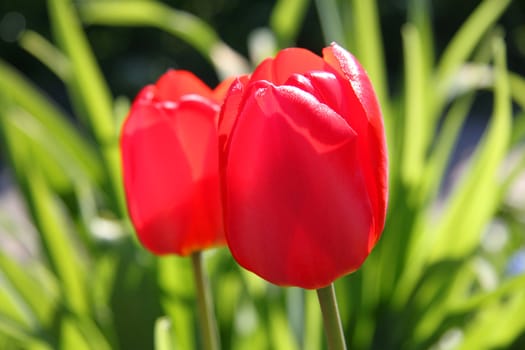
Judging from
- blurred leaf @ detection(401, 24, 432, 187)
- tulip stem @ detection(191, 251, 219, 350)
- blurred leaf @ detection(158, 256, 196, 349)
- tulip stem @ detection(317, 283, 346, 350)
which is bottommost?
tulip stem @ detection(317, 283, 346, 350)

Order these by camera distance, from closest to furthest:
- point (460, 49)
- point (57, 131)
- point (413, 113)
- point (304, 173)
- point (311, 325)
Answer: point (304, 173) < point (311, 325) < point (413, 113) < point (460, 49) < point (57, 131)

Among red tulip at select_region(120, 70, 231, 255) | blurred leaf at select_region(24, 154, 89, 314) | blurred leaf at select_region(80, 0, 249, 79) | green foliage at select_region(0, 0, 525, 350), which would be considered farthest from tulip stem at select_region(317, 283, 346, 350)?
blurred leaf at select_region(80, 0, 249, 79)

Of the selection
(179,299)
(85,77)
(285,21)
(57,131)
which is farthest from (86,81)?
(179,299)

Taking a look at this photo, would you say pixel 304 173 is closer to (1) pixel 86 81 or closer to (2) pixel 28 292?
(2) pixel 28 292

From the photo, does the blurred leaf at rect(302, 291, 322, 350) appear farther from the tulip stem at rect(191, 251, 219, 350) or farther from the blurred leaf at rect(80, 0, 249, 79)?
the blurred leaf at rect(80, 0, 249, 79)

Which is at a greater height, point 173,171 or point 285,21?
point 285,21

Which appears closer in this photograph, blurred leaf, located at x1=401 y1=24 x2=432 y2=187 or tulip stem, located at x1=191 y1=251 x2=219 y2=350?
tulip stem, located at x1=191 y1=251 x2=219 y2=350

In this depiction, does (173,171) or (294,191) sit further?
(173,171)

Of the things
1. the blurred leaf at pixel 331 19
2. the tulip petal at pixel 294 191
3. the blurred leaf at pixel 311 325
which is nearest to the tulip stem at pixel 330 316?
the tulip petal at pixel 294 191

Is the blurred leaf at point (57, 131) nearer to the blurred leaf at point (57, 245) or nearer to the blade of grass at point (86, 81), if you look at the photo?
the blade of grass at point (86, 81)
